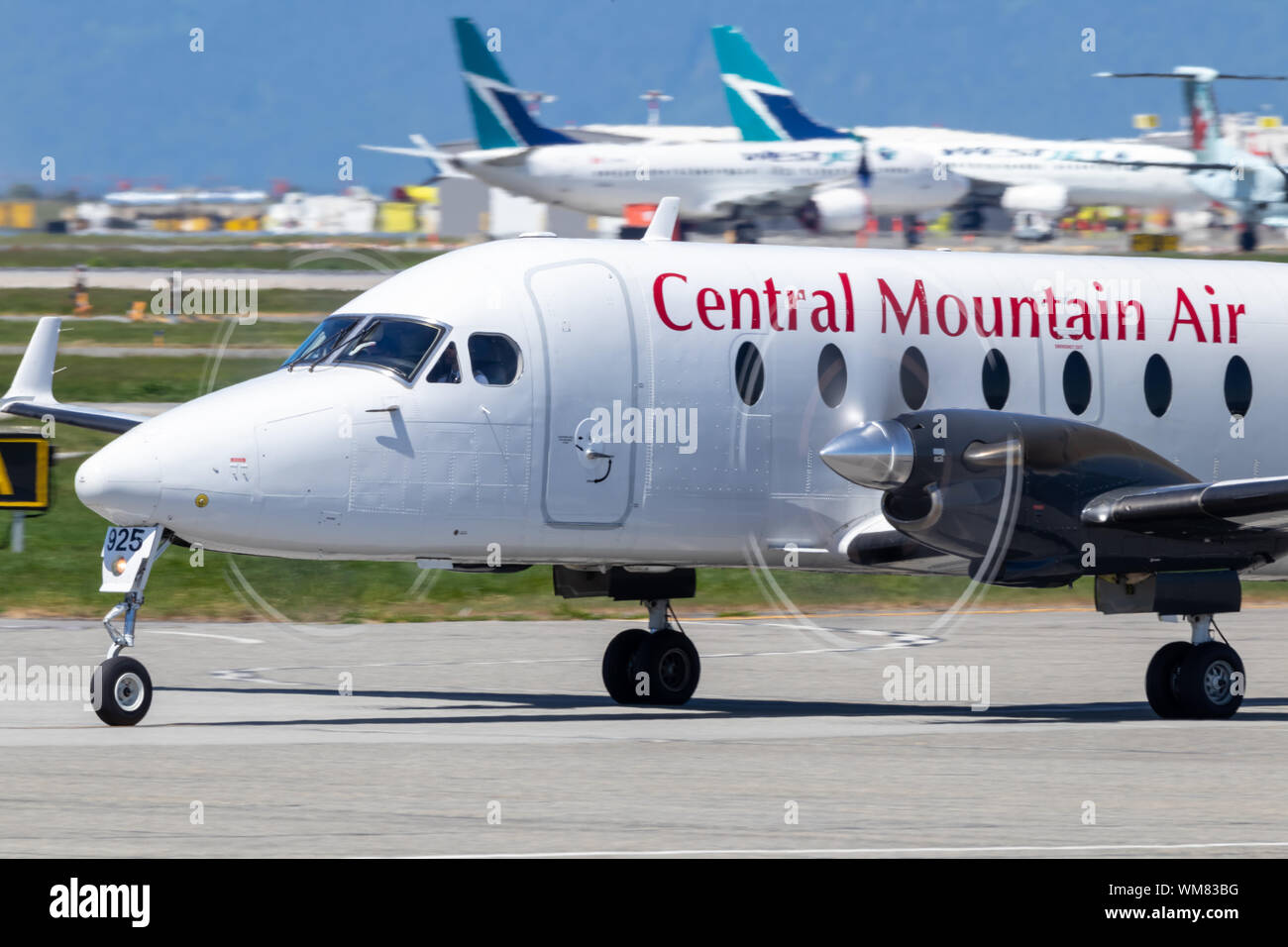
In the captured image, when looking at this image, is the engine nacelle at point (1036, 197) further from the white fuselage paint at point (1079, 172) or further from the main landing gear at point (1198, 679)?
the main landing gear at point (1198, 679)

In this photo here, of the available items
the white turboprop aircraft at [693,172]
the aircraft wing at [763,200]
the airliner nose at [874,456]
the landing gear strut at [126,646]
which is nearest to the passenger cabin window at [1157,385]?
the airliner nose at [874,456]

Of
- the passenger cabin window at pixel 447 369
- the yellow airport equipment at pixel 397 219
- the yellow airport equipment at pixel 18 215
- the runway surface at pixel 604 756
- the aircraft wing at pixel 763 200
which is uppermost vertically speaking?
the yellow airport equipment at pixel 397 219

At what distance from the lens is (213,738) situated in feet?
50.8

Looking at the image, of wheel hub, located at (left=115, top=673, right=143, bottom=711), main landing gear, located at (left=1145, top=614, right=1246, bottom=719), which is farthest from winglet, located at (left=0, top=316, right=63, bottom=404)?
main landing gear, located at (left=1145, top=614, right=1246, bottom=719)

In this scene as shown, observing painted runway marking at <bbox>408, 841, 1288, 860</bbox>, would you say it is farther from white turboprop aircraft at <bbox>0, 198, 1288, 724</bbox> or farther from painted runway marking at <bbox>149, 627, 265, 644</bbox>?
painted runway marking at <bbox>149, 627, 265, 644</bbox>

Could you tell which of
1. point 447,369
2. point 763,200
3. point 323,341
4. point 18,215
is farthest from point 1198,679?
point 763,200

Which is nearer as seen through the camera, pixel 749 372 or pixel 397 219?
pixel 749 372

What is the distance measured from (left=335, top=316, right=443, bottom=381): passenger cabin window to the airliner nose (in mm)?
3433

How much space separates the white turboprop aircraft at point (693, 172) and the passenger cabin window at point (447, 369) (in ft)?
218

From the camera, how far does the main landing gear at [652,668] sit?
1970cm

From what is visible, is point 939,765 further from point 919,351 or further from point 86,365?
point 86,365

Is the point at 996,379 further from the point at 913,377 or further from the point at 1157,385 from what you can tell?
the point at 1157,385

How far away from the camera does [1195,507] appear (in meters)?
17.1

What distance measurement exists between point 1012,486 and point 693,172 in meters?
71.7
